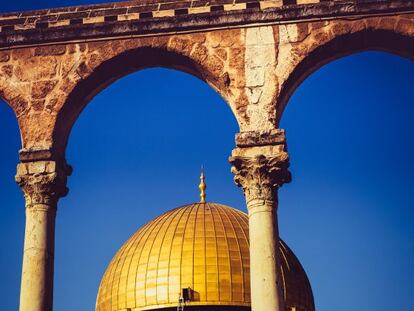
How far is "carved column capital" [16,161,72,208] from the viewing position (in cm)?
2308

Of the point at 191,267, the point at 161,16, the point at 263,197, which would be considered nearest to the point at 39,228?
the point at 263,197

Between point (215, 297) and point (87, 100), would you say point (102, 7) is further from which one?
point (215, 297)

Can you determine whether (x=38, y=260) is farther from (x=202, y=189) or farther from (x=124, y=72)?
(x=202, y=189)

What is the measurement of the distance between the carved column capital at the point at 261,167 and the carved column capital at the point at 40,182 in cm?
357

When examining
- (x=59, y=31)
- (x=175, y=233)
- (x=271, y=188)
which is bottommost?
(x=271, y=188)

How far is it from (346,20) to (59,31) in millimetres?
5988

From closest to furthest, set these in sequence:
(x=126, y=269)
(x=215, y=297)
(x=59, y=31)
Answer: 1. (x=59, y=31)
2. (x=215, y=297)
3. (x=126, y=269)

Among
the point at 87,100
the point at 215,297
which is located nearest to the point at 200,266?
the point at 215,297

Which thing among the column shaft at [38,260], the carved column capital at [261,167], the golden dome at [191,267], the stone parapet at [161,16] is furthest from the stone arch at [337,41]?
the golden dome at [191,267]

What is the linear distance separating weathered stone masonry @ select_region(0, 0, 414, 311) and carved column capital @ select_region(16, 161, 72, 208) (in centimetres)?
2

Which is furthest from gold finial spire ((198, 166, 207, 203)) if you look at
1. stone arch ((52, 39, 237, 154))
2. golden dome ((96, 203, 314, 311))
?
stone arch ((52, 39, 237, 154))

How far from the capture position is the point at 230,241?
49.2 m

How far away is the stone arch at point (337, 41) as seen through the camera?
2327cm

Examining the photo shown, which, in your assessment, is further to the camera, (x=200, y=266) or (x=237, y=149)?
(x=200, y=266)
